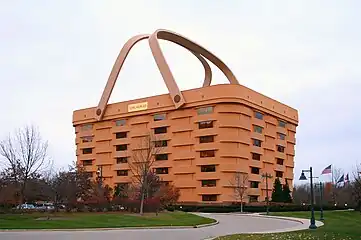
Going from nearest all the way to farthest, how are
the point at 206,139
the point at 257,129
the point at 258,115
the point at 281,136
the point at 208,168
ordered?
the point at 208,168
the point at 206,139
the point at 257,129
the point at 258,115
the point at 281,136

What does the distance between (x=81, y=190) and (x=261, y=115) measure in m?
45.4

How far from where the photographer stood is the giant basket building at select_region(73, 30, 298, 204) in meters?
80.8

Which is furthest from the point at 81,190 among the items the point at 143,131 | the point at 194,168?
the point at 143,131

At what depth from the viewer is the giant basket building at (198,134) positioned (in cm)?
8081

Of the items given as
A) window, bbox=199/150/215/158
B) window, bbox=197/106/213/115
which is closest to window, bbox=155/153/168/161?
window, bbox=199/150/215/158

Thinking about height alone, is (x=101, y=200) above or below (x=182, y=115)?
below

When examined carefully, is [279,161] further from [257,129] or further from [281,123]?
[257,129]

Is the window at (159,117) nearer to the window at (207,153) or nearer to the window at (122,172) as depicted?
the window at (207,153)

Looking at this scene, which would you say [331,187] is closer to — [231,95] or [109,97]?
[231,95]

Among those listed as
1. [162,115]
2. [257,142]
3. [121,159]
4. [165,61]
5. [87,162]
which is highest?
[165,61]

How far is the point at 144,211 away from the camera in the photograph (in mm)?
51438

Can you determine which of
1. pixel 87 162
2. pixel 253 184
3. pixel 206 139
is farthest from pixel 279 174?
pixel 87 162

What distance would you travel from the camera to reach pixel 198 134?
83.1 meters

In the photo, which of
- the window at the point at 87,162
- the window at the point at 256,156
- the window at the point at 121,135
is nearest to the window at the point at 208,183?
the window at the point at 256,156
